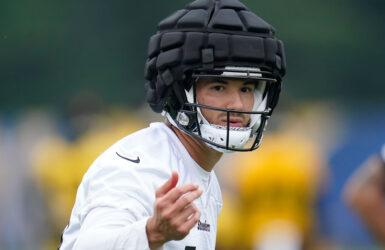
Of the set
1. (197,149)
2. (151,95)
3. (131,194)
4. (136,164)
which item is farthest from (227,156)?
(131,194)

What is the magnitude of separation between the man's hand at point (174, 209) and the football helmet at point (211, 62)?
2.58 ft

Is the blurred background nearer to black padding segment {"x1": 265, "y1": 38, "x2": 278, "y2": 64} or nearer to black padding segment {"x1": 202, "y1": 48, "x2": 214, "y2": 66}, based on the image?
black padding segment {"x1": 265, "y1": 38, "x2": 278, "y2": 64}

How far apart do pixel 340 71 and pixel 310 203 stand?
3.24m

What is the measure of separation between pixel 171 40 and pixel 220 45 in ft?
0.73

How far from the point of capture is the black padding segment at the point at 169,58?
15.3 feet

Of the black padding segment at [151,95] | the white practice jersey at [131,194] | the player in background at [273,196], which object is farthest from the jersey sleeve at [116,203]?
the player in background at [273,196]

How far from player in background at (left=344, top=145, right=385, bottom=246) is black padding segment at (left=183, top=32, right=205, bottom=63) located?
1.78 meters

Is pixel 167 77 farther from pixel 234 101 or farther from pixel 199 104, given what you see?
pixel 234 101

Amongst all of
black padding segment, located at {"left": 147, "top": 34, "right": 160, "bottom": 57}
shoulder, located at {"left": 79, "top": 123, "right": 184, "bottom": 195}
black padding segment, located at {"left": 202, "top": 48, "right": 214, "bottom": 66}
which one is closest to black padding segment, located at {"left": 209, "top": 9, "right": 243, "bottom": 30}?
black padding segment, located at {"left": 202, "top": 48, "right": 214, "bottom": 66}

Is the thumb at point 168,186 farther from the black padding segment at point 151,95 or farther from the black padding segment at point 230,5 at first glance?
the black padding segment at point 230,5

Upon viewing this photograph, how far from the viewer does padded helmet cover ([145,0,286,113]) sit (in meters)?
4.63

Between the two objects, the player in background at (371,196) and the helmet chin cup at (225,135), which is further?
the player in background at (371,196)

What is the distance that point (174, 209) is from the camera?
3785mm

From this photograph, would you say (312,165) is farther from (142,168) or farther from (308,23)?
(142,168)
